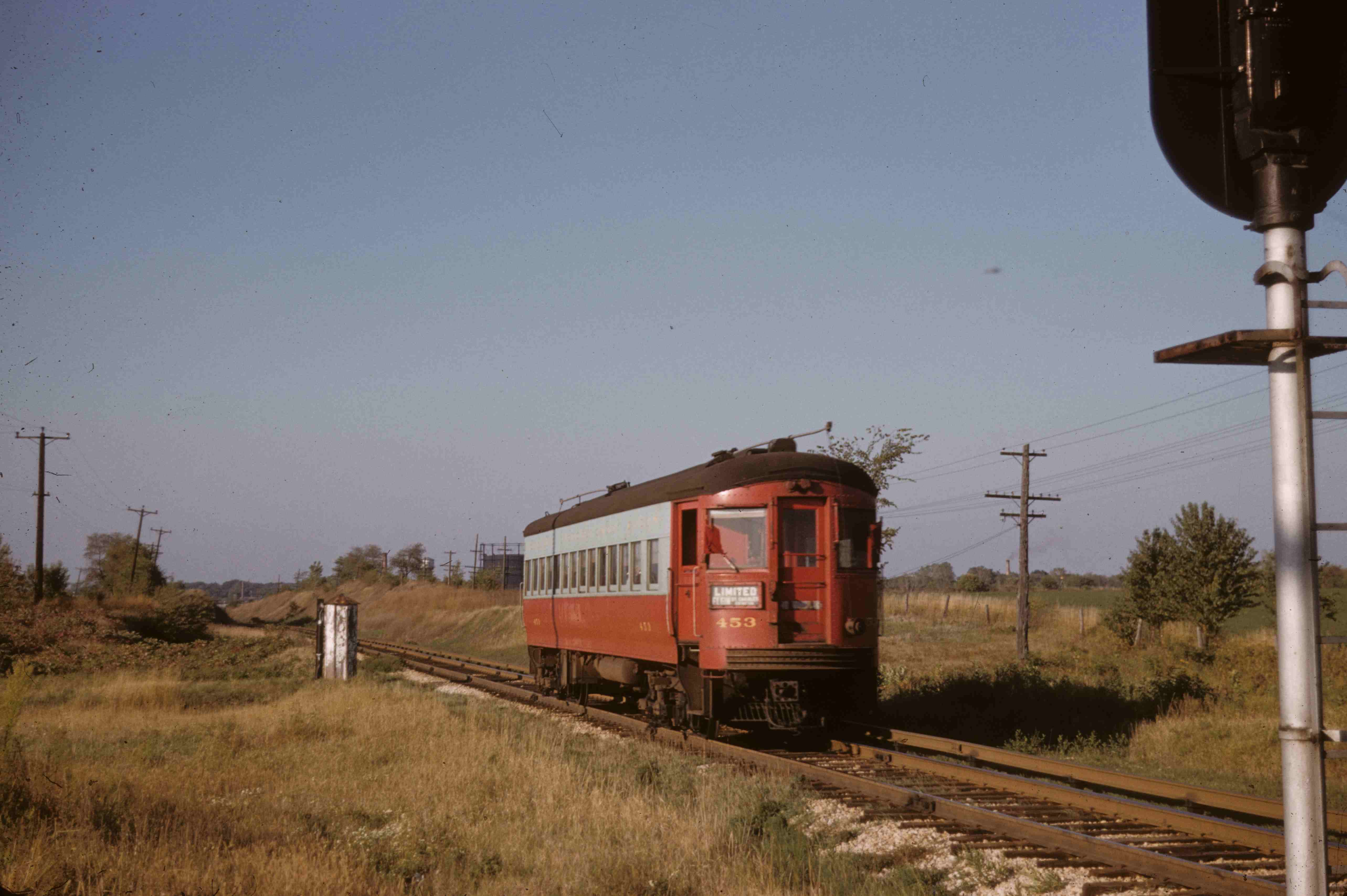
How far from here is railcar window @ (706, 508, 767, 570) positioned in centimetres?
1378

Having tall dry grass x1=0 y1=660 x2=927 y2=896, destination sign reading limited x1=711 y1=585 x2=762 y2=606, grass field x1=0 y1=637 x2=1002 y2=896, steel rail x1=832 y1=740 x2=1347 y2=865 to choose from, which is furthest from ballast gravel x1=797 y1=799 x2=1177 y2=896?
destination sign reading limited x1=711 y1=585 x2=762 y2=606

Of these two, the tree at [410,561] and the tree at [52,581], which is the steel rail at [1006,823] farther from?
the tree at [410,561]

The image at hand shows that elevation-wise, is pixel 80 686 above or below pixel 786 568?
below

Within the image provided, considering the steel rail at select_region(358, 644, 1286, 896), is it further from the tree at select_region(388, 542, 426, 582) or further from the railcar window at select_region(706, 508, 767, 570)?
the tree at select_region(388, 542, 426, 582)

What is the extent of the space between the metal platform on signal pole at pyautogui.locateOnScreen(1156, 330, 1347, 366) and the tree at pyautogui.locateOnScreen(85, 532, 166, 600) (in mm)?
85268

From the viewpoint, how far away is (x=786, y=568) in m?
13.8

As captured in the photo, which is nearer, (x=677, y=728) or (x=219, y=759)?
(x=219, y=759)

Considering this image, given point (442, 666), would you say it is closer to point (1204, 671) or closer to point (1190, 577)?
point (1204, 671)

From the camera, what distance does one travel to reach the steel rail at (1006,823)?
689cm

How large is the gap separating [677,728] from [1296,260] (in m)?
13.6

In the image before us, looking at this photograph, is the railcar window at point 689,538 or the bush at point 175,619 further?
the bush at point 175,619

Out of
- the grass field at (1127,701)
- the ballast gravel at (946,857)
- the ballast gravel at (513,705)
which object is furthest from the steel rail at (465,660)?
the ballast gravel at (946,857)

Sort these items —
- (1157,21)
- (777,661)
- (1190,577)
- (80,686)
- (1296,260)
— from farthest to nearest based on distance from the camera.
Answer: (1190,577) → (80,686) → (777,661) → (1157,21) → (1296,260)

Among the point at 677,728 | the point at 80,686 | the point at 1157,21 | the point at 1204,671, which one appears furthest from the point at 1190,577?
the point at 1157,21
